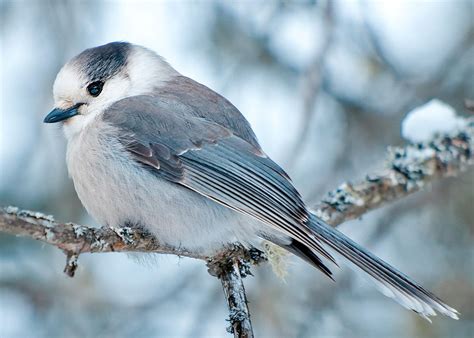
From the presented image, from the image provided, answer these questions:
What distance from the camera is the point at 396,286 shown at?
2.92 metres

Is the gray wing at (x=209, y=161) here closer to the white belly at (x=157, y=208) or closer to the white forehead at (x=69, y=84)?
the white belly at (x=157, y=208)

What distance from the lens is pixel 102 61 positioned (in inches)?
141

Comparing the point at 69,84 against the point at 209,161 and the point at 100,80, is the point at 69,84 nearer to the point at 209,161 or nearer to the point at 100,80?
the point at 100,80

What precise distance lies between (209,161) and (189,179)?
0.47 feet

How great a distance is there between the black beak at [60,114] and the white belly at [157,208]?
0.33 meters

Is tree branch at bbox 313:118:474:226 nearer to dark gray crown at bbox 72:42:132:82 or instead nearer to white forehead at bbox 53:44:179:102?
white forehead at bbox 53:44:179:102

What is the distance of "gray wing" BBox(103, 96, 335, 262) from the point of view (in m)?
2.97

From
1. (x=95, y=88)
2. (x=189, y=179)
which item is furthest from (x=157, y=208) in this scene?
(x=95, y=88)

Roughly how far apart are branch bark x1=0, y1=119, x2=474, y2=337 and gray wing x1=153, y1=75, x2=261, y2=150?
496 mm

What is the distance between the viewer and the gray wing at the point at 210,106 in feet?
11.1

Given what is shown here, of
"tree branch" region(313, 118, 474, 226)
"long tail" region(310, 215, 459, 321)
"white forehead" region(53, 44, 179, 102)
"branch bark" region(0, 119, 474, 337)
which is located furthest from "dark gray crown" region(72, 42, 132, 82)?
"long tail" region(310, 215, 459, 321)

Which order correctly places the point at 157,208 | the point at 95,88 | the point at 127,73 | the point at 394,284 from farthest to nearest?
the point at 127,73
the point at 95,88
the point at 157,208
the point at 394,284

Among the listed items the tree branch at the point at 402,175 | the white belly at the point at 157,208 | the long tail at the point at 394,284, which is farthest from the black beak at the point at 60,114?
the long tail at the point at 394,284

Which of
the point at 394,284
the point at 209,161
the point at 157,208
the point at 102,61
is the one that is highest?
the point at 102,61
